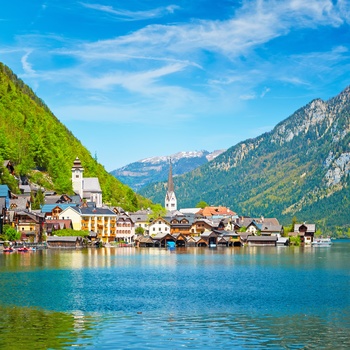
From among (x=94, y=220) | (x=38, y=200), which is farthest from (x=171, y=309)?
(x=94, y=220)

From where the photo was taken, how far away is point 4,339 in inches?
1528

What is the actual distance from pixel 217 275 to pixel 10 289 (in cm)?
2978

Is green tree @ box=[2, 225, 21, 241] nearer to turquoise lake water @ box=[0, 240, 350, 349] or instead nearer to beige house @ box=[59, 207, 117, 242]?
beige house @ box=[59, 207, 117, 242]

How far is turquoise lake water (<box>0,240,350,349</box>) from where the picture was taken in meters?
39.5

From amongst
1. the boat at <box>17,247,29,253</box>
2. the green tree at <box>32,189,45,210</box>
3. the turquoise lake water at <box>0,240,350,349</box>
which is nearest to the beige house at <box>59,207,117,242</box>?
the green tree at <box>32,189,45,210</box>

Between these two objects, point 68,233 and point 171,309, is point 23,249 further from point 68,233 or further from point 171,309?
point 171,309

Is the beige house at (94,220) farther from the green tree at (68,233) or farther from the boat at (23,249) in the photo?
the boat at (23,249)

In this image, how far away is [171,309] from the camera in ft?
170

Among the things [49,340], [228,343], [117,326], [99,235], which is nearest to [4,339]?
[49,340]

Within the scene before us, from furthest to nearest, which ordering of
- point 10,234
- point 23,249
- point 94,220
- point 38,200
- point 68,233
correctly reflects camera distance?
point 94,220 → point 38,200 → point 68,233 → point 10,234 → point 23,249

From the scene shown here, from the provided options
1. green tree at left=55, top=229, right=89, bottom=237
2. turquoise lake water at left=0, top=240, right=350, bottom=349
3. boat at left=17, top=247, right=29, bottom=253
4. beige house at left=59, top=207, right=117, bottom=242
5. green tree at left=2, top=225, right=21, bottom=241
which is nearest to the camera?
turquoise lake water at left=0, top=240, right=350, bottom=349

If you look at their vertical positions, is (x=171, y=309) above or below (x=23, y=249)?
below

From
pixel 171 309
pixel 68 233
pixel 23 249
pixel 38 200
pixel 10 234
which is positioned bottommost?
pixel 171 309

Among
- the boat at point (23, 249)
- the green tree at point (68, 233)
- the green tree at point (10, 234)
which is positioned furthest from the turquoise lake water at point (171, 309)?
the green tree at point (68, 233)
